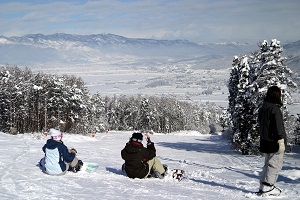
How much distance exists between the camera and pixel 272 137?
22.8 feet

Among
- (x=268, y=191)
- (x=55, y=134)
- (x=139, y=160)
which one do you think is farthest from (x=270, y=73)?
(x=55, y=134)

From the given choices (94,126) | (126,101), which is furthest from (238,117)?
(126,101)

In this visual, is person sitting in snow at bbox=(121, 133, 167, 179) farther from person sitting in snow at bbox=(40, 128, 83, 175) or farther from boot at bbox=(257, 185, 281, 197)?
boot at bbox=(257, 185, 281, 197)

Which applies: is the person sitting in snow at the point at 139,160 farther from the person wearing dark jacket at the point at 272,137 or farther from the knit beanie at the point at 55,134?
the person wearing dark jacket at the point at 272,137

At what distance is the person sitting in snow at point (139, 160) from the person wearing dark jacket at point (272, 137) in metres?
3.22

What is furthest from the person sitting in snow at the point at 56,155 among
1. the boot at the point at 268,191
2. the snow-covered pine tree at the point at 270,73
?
the snow-covered pine tree at the point at 270,73

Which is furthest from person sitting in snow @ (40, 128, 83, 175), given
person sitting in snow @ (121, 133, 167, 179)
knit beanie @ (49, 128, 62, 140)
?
person sitting in snow @ (121, 133, 167, 179)

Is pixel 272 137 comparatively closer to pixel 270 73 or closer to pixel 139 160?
pixel 139 160

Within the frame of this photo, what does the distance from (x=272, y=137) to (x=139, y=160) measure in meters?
3.85

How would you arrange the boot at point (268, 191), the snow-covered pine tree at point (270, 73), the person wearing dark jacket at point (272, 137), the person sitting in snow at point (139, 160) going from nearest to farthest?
the person wearing dark jacket at point (272, 137) → the boot at point (268, 191) → the person sitting in snow at point (139, 160) → the snow-covered pine tree at point (270, 73)

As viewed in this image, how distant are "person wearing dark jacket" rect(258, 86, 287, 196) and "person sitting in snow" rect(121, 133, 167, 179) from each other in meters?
3.22

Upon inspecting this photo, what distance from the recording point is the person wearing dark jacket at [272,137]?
6.84 m

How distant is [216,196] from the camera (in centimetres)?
737

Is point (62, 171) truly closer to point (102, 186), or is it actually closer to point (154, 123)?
point (102, 186)
